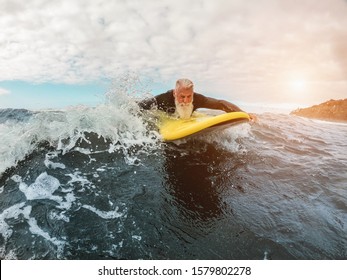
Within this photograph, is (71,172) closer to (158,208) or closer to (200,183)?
(158,208)

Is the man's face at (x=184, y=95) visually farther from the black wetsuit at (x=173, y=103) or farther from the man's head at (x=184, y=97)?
the black wetsuit at (x=173, y=103)

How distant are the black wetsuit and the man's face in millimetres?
245

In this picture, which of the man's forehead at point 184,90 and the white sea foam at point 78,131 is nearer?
the white sea foam at point 78,131

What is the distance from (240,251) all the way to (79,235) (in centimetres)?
184

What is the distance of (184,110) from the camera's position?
20.9 ft

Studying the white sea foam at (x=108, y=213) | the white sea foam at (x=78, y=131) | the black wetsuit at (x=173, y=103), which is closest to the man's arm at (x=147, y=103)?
the black wetsuit at (x=173, y=103)

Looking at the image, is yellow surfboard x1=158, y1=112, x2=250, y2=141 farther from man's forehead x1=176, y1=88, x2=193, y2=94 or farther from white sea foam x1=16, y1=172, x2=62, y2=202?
white sea foam x1=16, y1=172, x2=62, y2=202

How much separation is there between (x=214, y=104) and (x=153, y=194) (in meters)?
3.44

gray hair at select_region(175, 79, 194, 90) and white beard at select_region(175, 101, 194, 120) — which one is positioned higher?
gray hair at select_region(175, 79, 194, 90)

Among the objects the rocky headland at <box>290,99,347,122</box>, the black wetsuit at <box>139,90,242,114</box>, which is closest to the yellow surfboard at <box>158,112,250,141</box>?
the black wetsuit at <box>139,90,242,114</box>

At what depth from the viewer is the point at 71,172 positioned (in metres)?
4.55

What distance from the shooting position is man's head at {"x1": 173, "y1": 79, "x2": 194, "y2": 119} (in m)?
6.07

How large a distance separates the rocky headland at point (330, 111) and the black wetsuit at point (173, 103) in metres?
12.9

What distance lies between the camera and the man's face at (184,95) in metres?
6.07
